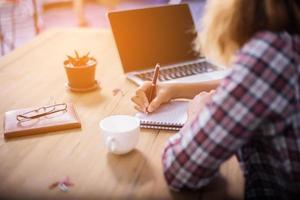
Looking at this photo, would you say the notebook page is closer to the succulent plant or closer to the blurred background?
the succulent plant

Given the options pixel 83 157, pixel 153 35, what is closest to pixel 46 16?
pixel 153 35

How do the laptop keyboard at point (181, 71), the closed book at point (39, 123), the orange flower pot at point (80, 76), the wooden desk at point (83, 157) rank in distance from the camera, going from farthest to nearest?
the laptop keyboard at point (181, 71) < the orange flower pot at point (80, 76) < the closed book at point (39, 123) < the wooden desk at point (83, 157)

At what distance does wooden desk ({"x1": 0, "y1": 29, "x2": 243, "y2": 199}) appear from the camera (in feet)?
2.68

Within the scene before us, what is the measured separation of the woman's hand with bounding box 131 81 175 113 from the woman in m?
0.33

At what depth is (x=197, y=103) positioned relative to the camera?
114 centimetres

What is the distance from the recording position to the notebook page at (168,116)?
3.59ft

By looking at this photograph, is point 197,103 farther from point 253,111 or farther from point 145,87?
point 253,111

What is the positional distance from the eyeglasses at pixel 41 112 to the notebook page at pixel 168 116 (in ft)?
0.75

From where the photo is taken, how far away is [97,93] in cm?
134

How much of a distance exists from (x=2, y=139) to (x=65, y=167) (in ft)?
0.77

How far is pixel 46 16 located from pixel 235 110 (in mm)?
6549

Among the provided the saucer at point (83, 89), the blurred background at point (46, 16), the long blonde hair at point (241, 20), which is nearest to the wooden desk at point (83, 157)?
the saucer at point (83, 89)

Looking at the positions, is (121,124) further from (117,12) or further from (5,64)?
(5,64)

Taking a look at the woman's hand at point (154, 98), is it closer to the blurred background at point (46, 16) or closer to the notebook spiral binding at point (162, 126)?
the notebook spiral binding at point (162, 126)
